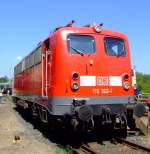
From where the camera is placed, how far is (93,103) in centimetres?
1265

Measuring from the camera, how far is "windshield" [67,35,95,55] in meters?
12.8

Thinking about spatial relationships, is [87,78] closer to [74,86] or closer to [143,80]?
[74,86]

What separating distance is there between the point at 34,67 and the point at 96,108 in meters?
5.05

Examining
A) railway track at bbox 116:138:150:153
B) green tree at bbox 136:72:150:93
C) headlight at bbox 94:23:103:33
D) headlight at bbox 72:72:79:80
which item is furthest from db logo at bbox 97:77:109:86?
green tree at bbox 136:72:150:93

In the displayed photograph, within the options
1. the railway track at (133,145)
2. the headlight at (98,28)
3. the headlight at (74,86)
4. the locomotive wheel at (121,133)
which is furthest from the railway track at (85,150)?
the headlight at (98,28)

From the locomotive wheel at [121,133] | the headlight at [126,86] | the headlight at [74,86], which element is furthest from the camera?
the locomotive wheel at [121,133]

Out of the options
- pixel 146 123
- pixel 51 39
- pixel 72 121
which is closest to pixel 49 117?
pixel 72 121

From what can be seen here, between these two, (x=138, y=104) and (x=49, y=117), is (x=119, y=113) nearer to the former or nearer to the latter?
(x=138, y=104)

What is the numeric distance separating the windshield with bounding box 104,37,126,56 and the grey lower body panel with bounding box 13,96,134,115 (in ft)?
4.46

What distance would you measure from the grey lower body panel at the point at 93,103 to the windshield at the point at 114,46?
4.46 feet

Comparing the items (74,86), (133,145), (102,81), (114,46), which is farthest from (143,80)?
(74,86)

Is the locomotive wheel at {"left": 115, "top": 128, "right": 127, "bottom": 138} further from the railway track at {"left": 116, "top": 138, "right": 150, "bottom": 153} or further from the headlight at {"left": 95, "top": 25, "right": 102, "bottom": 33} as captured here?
→ the headlight at {"left": 95, "top": 25, "right": 102, "bottom": 33}

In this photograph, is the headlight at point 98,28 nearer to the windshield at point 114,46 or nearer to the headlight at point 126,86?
the windshield at point 114,46

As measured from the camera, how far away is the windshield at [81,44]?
42.1 ft
